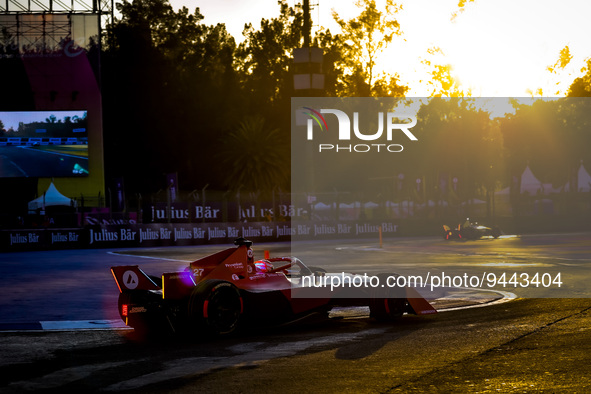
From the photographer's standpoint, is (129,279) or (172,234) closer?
(129,279)

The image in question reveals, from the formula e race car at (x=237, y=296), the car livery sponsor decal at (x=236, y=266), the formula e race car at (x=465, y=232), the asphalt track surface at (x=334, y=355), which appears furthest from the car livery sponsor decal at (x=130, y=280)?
the formula e race car at (x=465, y=232)

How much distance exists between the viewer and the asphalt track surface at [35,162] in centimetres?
4688

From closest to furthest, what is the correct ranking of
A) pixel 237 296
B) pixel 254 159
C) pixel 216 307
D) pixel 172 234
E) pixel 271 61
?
pixel 216 307 → pixel 237 296 → pixel 172 234 → pixel 254 159 → pixel 271 61

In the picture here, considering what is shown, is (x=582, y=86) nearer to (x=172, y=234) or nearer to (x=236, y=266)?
(x=172, y=234)

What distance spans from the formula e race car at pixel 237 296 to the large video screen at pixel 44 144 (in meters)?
39.2

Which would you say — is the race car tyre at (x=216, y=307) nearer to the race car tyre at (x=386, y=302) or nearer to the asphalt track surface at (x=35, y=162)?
the race car tyre at (x=386, y=302)

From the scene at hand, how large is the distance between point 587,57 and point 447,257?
56.1 m

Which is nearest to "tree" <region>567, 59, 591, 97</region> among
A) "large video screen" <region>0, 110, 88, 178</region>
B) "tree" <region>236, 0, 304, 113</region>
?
"tree" <region>236, 0, 304, 113</region>

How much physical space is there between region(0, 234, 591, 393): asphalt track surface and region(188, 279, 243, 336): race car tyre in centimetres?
21

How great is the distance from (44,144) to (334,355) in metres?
42.6

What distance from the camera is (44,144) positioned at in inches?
1860

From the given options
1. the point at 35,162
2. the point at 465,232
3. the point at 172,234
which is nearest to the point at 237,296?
the point at 172,234

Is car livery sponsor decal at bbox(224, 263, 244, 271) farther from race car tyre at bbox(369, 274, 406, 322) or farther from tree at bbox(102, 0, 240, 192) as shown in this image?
tree at bbox(102, 0, 240, 192)

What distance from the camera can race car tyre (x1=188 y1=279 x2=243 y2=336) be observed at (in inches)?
356
